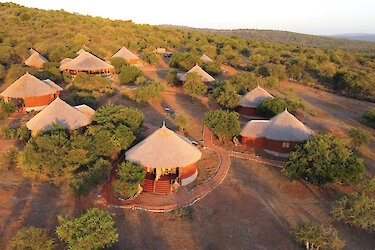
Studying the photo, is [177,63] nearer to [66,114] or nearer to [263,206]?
[66,114]

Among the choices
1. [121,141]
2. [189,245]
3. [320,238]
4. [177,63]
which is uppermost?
[177,63]

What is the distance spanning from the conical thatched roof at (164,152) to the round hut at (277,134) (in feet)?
22.2

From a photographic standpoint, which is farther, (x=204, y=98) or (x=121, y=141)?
Answer: (x=204, y=98)

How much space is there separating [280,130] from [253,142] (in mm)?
2446

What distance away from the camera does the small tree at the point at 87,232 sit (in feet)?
32.3

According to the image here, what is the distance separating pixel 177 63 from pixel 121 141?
33179mm

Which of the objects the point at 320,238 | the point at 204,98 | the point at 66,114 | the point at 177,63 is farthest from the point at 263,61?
the point at 320,238

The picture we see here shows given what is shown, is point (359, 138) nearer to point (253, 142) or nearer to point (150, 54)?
point (253, 142)

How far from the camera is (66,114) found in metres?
20.5

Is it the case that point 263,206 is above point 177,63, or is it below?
below

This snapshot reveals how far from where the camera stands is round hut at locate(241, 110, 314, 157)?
65.2ft

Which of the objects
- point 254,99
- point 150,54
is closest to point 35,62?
point 150,54

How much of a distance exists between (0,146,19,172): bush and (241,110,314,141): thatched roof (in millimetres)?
16766

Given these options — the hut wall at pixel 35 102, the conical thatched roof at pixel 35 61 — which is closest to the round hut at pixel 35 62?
the conical thatched roof at pixel 35 61
